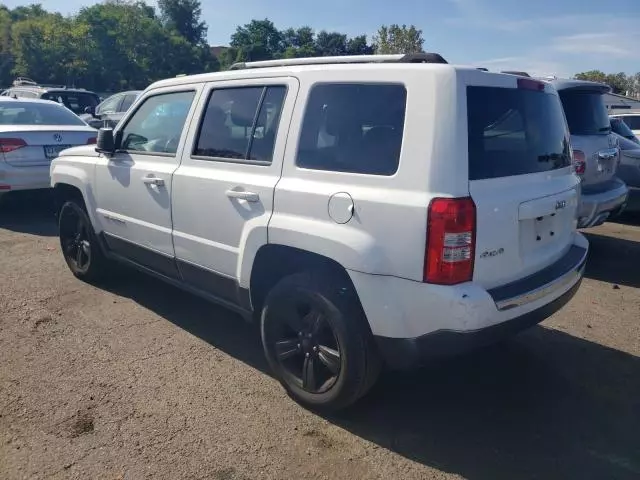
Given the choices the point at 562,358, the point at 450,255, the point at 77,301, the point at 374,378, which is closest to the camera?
the point at 450,255

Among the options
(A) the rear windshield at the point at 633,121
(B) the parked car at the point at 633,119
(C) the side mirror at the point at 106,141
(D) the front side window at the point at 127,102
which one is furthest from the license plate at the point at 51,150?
(A) the rear windshield at the point at 633,121

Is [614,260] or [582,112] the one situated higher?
[582,112]

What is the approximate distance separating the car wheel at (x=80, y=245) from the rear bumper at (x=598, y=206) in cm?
473

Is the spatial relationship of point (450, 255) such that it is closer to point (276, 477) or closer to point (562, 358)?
point (276, 477)

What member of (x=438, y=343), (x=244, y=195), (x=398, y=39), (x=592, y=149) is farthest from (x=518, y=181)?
(x=398, y=39)

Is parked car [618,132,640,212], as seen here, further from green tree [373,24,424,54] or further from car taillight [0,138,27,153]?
green tree [373,24,424,54]

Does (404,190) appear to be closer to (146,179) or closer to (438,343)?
(438,343)

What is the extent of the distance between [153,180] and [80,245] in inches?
69.6

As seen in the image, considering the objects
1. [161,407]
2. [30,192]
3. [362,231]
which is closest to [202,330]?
[161,407]

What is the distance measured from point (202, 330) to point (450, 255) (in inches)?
98.4

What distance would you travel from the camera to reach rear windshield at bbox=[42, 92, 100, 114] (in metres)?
14.0

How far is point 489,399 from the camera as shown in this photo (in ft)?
11.6

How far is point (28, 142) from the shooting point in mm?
7629

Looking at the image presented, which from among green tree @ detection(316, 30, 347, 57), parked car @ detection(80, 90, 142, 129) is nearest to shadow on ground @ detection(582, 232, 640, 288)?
parked car @ detection(80, 90, 142, 129)
